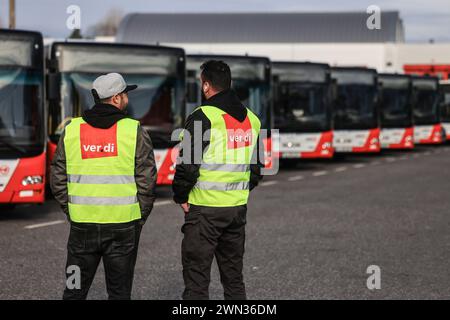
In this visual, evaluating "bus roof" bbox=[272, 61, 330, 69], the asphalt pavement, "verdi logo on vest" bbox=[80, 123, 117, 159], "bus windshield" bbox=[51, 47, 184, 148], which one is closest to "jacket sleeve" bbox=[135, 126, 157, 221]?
"verdi logo on vest" bbox=[80, 123, 117, 159]

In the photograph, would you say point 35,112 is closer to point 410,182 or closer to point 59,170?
point 59,170

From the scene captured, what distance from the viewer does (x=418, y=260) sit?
1011cm

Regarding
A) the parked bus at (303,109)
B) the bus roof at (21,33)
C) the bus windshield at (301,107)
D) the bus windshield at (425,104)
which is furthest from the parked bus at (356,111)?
the bus roof at (21,33)

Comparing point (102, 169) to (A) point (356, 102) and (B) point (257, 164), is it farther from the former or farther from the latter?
(A) point (356, 102)

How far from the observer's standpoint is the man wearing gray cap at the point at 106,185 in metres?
6.02

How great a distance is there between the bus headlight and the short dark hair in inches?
288

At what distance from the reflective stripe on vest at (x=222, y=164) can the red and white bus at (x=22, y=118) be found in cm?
722

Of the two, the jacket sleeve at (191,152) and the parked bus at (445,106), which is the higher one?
the jacket sleeve at (191,152)

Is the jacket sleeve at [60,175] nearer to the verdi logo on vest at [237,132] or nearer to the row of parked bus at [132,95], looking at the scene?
the verdi logo on vest at [237,132]

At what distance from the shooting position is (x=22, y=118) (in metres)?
13.6

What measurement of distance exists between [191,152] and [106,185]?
0.61 meters

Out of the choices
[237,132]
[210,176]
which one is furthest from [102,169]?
[237,132]

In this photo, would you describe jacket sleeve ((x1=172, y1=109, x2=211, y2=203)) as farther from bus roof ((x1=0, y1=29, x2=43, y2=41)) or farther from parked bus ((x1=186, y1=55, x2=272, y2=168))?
parked bus ((x1=186, y1=55, x2=272, y2=168))
